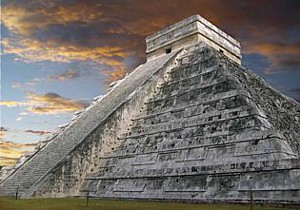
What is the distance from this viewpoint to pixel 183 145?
11.1 meters

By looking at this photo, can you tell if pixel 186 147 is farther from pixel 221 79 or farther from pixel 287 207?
pixel 287 207

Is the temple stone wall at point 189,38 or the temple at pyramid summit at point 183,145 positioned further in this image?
the temple stone wall at point 189,38

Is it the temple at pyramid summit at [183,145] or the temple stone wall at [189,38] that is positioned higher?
the temple stone wall at [189,38]

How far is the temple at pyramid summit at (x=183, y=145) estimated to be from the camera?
29.7 feet

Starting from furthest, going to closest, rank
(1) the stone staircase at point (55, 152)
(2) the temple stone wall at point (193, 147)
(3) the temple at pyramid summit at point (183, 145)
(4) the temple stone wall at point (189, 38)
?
1. (4) the temple stone wall at point (189, 38)
2. (1) the stone staircase at point (55, 152)
3. (3) the temple at pyramid summit at point (183, 145)
4. (2) the temple stone wall at point (193, 147)

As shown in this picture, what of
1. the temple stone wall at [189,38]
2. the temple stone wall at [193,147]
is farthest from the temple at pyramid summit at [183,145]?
the temple stone wall at [189,38]

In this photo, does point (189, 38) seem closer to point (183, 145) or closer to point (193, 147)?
point (183, 145)

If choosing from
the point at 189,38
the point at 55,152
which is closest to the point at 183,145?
the point at 55,152

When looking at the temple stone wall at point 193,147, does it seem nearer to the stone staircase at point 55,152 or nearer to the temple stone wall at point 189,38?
the stone staircase at point 55,152

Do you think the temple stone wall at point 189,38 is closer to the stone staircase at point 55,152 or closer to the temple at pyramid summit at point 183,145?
the temple at pyramid summit at point 183,145

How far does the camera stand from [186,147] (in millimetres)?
10953

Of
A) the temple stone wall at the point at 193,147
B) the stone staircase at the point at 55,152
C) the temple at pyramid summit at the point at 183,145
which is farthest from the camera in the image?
the stone staircase at the point at 55,152

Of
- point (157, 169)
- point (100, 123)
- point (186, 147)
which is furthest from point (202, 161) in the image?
point (100, 123)

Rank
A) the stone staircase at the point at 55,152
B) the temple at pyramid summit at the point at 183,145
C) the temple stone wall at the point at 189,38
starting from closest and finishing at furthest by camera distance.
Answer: the temple at pyramid summit at the point at 183,145 → the stone staircase at the point at 55,152 → the temple stone wall at the point at 189,38
